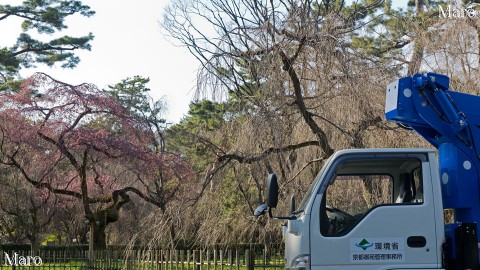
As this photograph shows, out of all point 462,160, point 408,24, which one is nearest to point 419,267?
point 462,160

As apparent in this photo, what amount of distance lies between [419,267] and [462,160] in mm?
1147

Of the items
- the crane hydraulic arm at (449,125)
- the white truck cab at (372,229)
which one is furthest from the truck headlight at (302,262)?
the crane hydraulic arm at (449,125)

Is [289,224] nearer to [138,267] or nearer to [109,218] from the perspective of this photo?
[138,267]

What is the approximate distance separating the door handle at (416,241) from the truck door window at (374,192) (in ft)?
1.12

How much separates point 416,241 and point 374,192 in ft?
6.12

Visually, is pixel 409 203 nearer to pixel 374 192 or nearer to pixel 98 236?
pixel 374 192

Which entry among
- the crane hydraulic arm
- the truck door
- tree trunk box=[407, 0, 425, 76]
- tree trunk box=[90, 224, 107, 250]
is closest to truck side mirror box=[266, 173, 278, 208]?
the truck door

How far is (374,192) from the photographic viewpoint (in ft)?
24.9

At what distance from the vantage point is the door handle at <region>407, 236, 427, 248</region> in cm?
573

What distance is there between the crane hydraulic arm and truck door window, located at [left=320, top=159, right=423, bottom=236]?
305mm

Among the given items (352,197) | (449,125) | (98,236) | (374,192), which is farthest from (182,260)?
(98,236)

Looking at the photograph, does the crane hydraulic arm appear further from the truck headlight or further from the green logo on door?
the truck headlight

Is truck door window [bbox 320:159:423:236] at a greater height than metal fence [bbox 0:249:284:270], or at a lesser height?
greater

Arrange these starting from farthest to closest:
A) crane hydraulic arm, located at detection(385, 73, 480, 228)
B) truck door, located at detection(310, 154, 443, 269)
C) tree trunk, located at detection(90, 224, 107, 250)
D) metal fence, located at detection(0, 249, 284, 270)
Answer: tree trunk, located at detection(90, 224, 107, 250) → metal fence, located at detection(0, 249, 284, 270) → crane hydraulic arm, located at detection(385, 73, 480, 228) → truck door, located at detection(310, 154, 443, 269)
